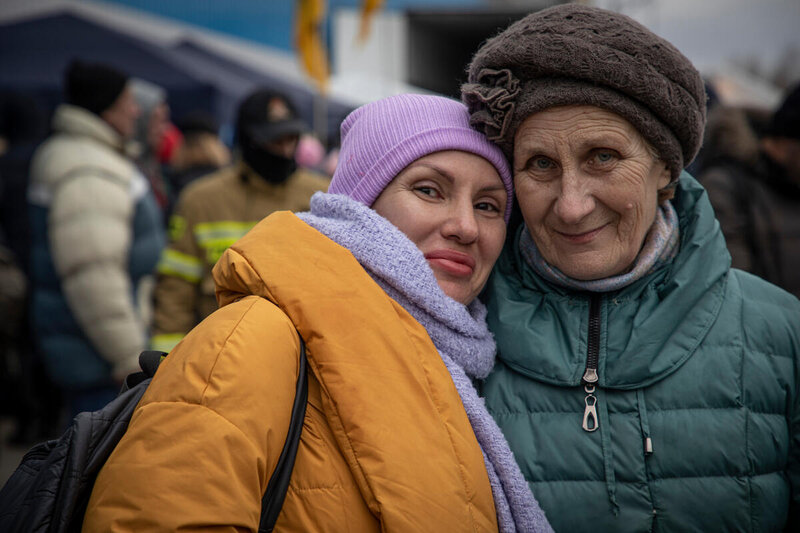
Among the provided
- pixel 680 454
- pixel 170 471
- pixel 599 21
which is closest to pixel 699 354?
pixel 680 454

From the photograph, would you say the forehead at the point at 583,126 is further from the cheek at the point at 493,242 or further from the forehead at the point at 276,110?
the forehead at the point at 276,110

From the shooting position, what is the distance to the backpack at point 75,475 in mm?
1385

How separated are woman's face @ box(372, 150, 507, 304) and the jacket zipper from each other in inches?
12.7

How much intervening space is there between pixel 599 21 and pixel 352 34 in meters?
14.4

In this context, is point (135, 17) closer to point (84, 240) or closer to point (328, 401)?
point (84, 240)

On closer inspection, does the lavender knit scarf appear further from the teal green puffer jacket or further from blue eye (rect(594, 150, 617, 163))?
blue eye (rect(594, 150, 617, 163))

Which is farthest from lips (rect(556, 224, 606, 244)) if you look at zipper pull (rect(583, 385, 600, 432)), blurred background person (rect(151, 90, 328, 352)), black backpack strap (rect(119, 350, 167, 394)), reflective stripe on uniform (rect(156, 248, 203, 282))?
reflective stripe on uniform (rect(156, 248, 203, 282))

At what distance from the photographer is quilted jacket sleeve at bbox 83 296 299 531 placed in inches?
50.5

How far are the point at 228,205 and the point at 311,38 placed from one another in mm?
6876

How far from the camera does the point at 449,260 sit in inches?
75.5

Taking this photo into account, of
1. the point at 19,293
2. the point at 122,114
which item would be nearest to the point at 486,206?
the point at 122,114

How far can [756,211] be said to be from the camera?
3.48 metres

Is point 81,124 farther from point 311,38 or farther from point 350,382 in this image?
point 311,38

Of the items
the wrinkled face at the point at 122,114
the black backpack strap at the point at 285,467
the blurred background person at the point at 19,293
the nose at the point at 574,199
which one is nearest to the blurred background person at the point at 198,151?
the blurred background person at the point at 19,293
